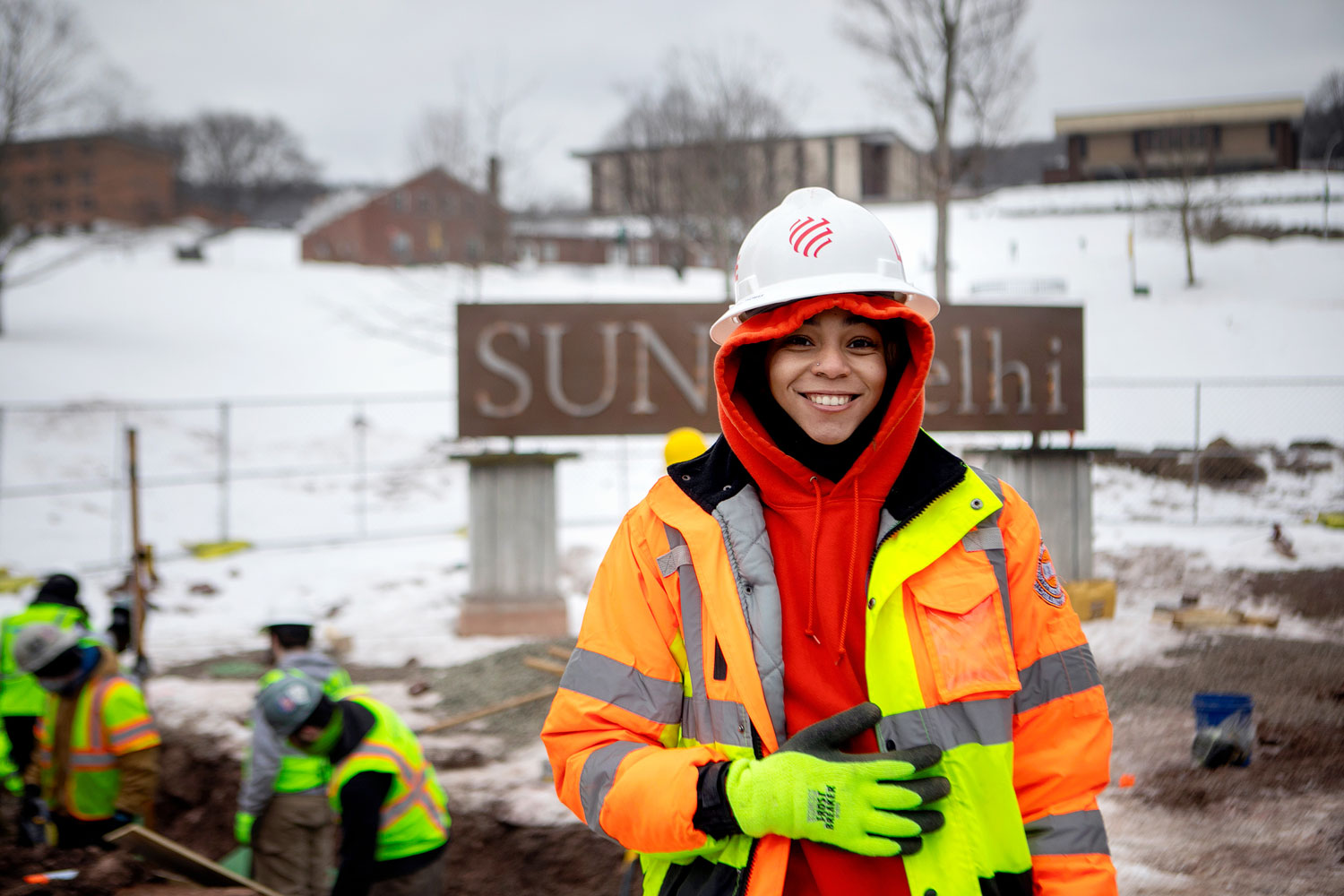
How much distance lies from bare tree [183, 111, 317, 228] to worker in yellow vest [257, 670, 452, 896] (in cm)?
6727

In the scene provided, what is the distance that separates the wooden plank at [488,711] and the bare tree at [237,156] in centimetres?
6463

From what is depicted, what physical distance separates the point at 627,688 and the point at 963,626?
0.63m

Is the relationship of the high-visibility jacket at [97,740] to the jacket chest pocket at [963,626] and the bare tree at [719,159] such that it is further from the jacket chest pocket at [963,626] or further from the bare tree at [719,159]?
the bare tree at [719,159]

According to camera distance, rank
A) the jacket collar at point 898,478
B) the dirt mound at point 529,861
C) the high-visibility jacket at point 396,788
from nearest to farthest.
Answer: the jacket collar at point 898,478
the high-visibility jacket at point 396,788
the dirt mound at point 529,861

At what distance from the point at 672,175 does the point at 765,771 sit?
25.2m

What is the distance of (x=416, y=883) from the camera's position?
4.07 m

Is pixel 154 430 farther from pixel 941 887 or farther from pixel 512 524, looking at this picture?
pixel 941 887

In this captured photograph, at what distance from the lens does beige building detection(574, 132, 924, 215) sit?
2327cm

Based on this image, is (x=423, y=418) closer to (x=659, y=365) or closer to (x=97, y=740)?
(x=659, y=365)

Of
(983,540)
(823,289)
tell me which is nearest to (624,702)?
(983,540)

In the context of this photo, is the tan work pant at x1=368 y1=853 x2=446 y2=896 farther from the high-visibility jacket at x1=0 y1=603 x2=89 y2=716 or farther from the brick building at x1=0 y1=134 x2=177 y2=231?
the brick building at x1=0 y1=134 x2=177 y2=231

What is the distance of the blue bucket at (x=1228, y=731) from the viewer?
5312mm

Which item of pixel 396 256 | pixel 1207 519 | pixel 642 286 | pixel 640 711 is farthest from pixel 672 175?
pixel 396 256

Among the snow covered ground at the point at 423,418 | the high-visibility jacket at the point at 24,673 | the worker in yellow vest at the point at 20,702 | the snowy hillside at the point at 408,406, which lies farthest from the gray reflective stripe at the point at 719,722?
the snowy hillside at the point at 408,406
